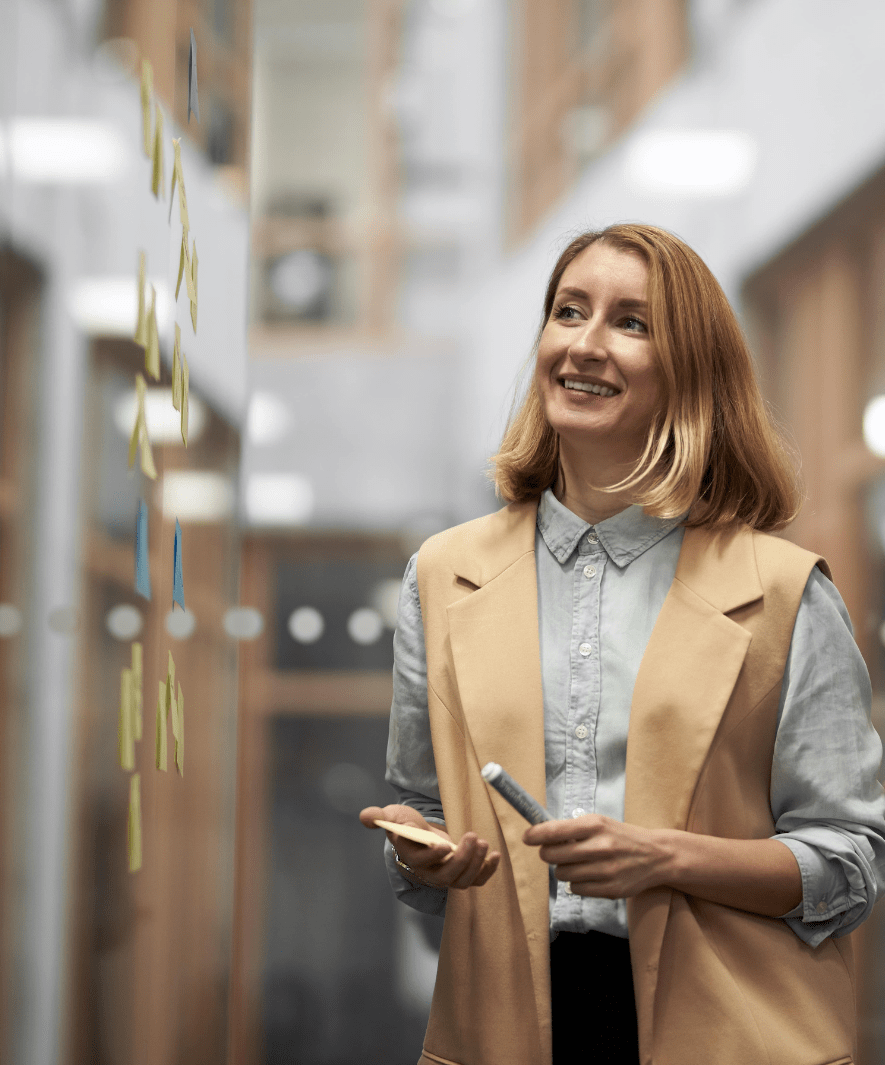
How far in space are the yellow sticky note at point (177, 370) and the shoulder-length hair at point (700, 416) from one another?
46 centimetres

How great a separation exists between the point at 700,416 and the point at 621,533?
0.15 meters

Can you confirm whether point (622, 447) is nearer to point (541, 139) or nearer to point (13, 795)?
point (13, 795)

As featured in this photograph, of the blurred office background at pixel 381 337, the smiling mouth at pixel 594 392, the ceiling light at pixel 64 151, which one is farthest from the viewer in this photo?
the blurred office background at pixel 381 337

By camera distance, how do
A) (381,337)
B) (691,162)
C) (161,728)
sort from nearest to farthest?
(161,728), (691,162), (381,337)

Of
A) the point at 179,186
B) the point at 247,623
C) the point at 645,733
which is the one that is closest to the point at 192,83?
the point at 179,186

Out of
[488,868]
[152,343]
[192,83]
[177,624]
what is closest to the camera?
[488,868]

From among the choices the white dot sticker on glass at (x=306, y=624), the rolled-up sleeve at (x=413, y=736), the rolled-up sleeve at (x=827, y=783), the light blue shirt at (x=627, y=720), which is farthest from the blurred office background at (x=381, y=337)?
the rolled-up sleeve at (x=827, y=783)

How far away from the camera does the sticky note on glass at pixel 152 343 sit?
1.24 meters

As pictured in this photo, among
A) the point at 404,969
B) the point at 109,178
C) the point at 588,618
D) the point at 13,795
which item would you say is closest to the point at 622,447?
the point at 588,618

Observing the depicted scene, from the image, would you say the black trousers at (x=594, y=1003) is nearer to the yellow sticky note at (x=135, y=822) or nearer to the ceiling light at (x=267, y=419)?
the yellow sticky note at (x=135, y=822)

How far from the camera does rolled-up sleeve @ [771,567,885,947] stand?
117 cm

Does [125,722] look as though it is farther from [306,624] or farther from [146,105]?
[306,624]

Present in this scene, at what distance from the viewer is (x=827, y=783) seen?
1.19 meters

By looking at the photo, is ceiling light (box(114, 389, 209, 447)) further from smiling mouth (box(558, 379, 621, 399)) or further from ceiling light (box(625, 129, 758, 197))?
ceiling light (box(625, 129, 758, 197))
